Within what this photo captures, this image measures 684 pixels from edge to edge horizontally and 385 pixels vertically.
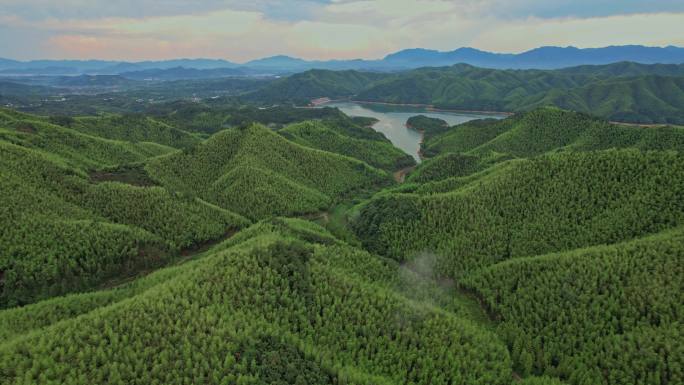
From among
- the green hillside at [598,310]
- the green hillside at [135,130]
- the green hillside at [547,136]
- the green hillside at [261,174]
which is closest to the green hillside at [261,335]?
the green hillside at [598,310]

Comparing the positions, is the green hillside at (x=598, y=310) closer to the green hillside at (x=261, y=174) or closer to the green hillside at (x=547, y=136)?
→ the green hillside at (x=261, y=174)

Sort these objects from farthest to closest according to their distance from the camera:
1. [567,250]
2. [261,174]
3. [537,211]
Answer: [261,174] → [537,211] → [567,250]

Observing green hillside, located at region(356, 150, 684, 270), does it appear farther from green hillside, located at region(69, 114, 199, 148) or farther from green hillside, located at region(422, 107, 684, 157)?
green hillside, located at region(69, 114, 199, 148)

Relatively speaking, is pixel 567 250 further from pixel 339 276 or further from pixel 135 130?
pixel 135 130

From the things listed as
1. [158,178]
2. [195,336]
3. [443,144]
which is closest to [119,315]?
[195,336]

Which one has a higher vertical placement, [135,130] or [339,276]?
[135,130]

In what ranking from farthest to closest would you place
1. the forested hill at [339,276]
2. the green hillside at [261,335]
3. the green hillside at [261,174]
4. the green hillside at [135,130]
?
the green hillside at [135,130] → the green hillside at [261,174] → the forested hill at [339,276] → the green hillside at [261,335]

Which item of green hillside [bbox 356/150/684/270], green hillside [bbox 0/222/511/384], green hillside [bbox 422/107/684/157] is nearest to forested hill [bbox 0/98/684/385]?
green hillside [bbox 0/222/511/384]

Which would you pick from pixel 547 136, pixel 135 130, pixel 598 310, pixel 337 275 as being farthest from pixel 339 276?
pixel 135 130
